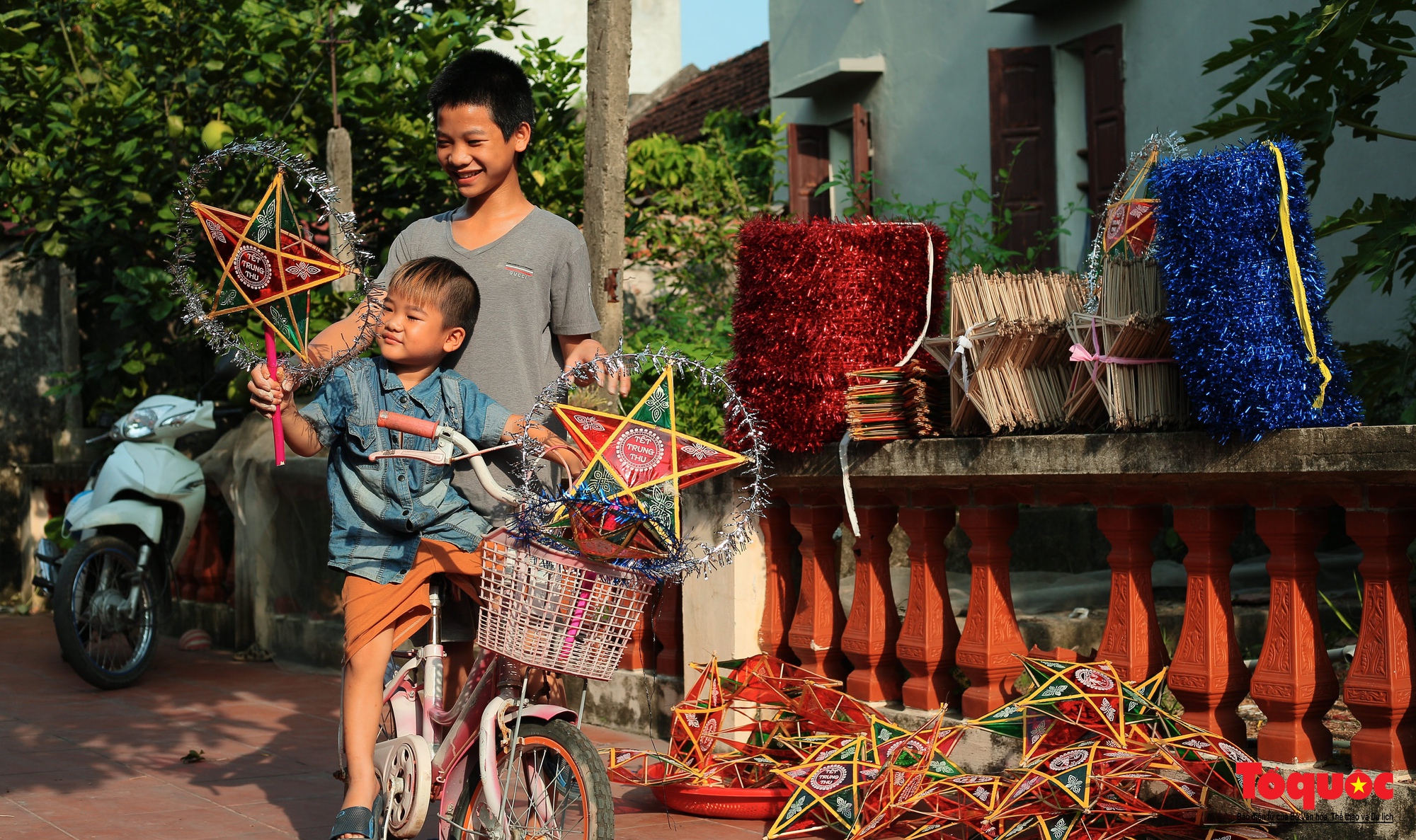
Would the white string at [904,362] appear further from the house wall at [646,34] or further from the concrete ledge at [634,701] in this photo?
the house wall at [646,34]

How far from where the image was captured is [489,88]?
3.73 metres

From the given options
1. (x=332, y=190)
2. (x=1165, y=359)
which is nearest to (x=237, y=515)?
(x=332, y=190)

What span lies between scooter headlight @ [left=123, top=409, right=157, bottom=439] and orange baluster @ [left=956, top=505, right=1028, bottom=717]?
4.97m

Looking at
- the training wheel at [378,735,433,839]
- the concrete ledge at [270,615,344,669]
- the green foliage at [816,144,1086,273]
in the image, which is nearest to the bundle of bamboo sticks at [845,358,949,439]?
the training wheel at [378,735,433,839]

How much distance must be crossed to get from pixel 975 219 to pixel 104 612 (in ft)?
19.6

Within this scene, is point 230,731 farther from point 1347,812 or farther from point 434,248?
point 1347,812

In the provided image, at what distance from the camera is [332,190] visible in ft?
10.5

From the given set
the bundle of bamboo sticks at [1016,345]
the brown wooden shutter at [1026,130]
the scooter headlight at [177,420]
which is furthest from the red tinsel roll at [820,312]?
the brown wooden shutter at [1026,130]

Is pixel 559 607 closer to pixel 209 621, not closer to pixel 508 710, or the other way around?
pixel 508 710

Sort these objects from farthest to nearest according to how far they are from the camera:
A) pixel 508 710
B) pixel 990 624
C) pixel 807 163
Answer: pixel 807 163 < pixel 990 624 < pixel 508 710


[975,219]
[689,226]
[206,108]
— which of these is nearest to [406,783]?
[206,108]

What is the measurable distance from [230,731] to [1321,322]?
4394 mm

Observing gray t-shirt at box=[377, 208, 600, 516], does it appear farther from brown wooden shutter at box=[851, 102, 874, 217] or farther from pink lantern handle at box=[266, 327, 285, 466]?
brown wooden shutter at box=[851, 102, 874, 217]

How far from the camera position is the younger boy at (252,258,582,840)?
11.3 feet
